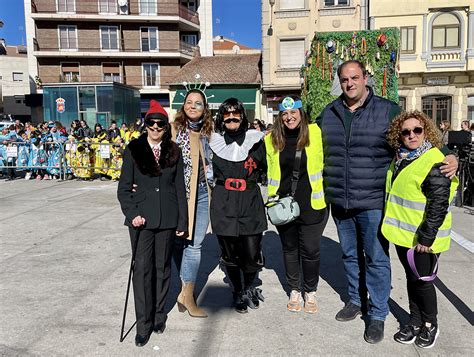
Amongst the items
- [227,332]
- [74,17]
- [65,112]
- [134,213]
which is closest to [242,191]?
[134,213]

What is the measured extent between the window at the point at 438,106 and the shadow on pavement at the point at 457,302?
20.9m

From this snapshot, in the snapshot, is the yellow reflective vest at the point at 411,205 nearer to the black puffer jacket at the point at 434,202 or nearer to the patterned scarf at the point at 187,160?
the black puffer jacket at the point at 434,202

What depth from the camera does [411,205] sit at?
2.96 metres

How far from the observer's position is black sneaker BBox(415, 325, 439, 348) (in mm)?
3137

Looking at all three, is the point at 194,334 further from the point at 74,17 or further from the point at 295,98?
the point at 74,17

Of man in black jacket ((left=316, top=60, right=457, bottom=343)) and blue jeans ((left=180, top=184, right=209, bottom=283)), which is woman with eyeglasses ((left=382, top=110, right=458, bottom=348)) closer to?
man in black jacket ((left=316, top=60, right=457, bottom=343))

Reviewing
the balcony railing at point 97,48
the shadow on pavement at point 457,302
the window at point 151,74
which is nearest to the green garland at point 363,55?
the shadow on pavement at point 457,302

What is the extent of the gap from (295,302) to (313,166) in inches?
49.6

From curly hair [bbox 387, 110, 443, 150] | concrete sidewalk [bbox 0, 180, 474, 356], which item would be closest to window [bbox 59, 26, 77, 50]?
concrete sidewalk [bbox 0, 180, 474, 356]

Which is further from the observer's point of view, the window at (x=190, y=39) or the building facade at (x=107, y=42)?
the window at (x=190, y=39)

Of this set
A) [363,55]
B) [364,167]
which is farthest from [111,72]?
[364,167]

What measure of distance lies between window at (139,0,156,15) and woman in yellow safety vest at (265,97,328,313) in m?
35.3

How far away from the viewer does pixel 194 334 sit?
11.1 ft

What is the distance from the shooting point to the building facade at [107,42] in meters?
35.1
